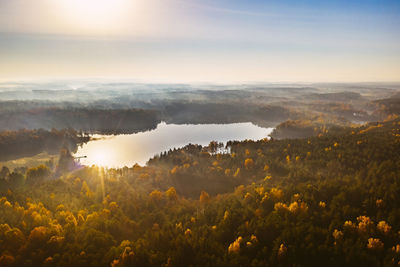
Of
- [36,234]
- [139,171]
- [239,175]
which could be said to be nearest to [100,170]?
[139,171]

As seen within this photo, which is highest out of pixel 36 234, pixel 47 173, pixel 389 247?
pixel 389 247

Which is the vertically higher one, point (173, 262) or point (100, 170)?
point (173, 262)

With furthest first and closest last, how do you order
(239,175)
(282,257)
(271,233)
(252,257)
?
(239,175)
(271,233)
(252,257)
(282,257)

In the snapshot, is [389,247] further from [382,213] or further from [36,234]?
[36,234]

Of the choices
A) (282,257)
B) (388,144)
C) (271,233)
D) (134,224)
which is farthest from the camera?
(388,144)

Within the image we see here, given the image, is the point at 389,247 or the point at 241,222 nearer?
the point at 389,247

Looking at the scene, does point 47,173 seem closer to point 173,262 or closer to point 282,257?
point 173,262
